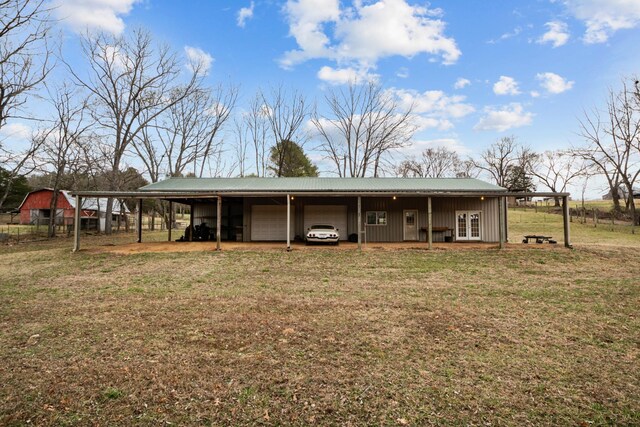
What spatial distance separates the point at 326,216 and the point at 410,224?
194 inches

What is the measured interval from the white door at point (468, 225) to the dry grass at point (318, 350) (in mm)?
9295

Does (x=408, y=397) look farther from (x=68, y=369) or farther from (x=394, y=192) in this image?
(x=394, y=192)

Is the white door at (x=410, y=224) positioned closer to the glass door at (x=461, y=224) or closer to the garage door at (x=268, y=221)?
the glass door at (x=461, y=224)

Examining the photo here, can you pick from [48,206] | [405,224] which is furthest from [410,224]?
[48,206]

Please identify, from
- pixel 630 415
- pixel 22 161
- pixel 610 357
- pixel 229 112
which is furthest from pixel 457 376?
pixel 229 112

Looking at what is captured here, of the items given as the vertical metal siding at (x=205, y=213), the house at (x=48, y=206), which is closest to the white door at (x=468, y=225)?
the vertical metal siding at (x=205, y=213)

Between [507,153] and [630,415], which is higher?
[507,153]

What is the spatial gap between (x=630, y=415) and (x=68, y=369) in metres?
6.17

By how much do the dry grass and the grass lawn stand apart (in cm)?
2

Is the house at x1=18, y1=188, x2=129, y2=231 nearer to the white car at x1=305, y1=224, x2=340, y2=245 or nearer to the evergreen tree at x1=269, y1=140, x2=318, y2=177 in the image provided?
the evergreen tree at x1=269, y1=140, x2=318, y2=177

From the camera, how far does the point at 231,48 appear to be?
20578 mm

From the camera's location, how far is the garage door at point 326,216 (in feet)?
64.9

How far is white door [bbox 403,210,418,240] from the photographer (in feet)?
63.8

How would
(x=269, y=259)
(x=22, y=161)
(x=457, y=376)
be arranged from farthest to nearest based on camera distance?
(x=22, y=161), (x=269, y=259), (x=457, y=376)
